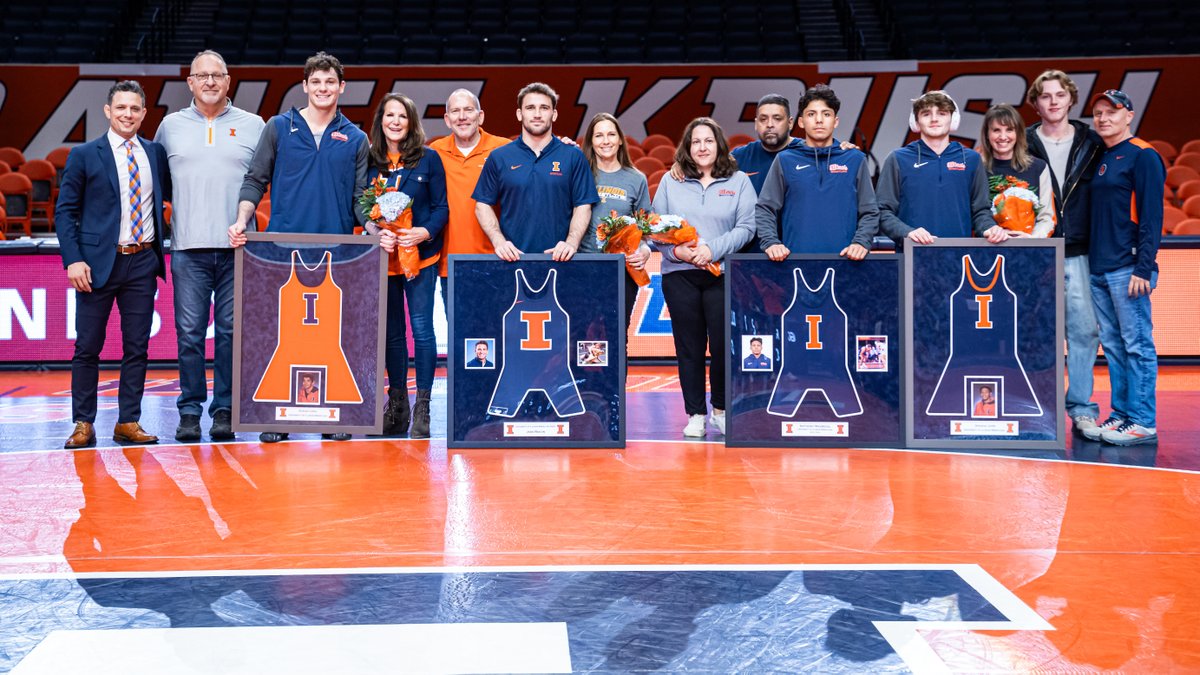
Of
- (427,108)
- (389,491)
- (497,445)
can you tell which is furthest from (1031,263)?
(427,108)

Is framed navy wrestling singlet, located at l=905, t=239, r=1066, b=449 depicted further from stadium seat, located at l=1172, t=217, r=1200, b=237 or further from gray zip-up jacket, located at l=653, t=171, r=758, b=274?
stadium seat, located at l=1172, t=217, r=1200, b=237

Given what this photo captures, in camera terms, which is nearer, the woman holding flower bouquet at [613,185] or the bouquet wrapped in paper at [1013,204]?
the bouquet wrapped in paper at [1013,204]

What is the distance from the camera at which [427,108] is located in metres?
15.2

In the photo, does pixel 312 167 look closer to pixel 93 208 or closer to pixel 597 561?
pixel 93 208

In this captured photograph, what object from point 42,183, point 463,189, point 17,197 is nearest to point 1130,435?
point 463,189

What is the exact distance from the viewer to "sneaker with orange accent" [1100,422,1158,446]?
5277 millimetres

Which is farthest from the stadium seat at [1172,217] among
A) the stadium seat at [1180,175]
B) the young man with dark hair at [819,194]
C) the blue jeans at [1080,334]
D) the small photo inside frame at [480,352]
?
the small photo inside frame at [480,352]

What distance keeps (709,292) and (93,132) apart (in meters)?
12.6

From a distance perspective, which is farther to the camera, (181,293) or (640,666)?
(181,293)

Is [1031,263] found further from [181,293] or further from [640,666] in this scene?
[181,293]

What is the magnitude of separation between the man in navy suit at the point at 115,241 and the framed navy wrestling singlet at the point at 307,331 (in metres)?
0.49

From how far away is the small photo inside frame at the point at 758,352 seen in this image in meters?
5.34

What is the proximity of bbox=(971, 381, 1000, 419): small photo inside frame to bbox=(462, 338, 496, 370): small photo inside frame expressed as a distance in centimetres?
243

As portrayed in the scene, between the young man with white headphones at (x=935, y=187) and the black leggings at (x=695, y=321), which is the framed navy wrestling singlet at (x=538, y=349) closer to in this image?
the black leggings at (x=695, y=321)
